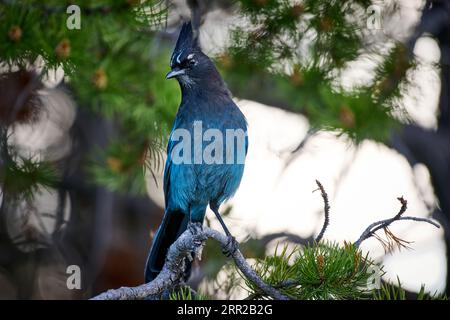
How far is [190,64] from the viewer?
3.13 meters

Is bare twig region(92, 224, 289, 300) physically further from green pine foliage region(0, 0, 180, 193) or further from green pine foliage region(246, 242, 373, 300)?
green pine foliage region(0, 0, 180, 193)

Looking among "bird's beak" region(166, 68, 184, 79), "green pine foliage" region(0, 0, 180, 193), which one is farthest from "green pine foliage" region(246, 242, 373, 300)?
"green pine foliage" region(0, 0, 180, 193)

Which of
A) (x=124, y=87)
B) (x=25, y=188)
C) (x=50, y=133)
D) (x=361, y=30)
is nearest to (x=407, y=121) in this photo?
(x=361, y=30)

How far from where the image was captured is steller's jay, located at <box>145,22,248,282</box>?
3174 mm

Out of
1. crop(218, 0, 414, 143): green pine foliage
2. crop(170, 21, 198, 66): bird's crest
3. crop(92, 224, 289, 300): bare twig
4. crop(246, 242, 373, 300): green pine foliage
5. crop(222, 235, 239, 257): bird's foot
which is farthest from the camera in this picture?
crop(218, 0, 414, 143): green pine foliage

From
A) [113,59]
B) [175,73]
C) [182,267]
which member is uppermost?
[113,59]

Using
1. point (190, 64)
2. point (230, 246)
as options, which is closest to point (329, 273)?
point (230, 246)

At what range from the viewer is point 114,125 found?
17.4 ft

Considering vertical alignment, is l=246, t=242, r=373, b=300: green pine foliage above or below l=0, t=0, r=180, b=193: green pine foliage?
below

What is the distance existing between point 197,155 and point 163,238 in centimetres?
39

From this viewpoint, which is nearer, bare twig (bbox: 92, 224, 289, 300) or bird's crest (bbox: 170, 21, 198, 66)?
bare twig (bbox: 92, 224, 289, 300)

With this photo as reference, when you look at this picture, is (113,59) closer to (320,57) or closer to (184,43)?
(184,43)
